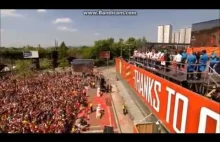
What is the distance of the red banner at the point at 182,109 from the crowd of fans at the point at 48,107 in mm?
3045

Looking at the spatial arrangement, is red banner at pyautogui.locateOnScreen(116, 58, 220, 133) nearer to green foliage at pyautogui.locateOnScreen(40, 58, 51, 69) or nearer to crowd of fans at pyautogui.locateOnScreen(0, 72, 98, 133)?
crowd of fans at pyautogui.locateOnScreen(0, 72, 98, 133)

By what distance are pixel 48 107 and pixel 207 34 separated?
6320 millimetres

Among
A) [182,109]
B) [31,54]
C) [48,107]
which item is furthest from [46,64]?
[182,109]

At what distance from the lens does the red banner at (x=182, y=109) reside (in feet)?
8.72

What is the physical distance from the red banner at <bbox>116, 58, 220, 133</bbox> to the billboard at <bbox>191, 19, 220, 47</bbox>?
2924 millimetres

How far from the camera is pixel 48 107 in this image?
8.49 meters

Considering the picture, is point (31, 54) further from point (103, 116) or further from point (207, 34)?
point (207, 34)

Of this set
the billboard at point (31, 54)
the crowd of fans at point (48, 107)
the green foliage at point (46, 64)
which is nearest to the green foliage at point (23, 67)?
the green foliage at point (46, 64)

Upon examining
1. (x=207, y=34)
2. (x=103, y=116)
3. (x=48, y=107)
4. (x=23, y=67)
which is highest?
(x=207, y=34)

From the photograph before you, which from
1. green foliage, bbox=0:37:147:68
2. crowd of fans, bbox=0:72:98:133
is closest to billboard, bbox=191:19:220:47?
green foliage, bbox=0:37:147:68

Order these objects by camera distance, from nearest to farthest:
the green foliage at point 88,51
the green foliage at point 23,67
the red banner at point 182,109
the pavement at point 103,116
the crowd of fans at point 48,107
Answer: the red banner at point 182,109 < the crowd of fans at point 48,107 < the pavement at point 103,116 < the green foliage at point 88,51 < the green foliage at point 23,67

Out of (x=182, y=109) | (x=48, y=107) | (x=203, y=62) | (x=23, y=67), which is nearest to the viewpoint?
(x=182, y=109)

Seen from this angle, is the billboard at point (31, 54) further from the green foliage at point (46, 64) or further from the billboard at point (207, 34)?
the billboard at point (207, 34)

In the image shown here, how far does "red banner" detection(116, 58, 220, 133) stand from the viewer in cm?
266
